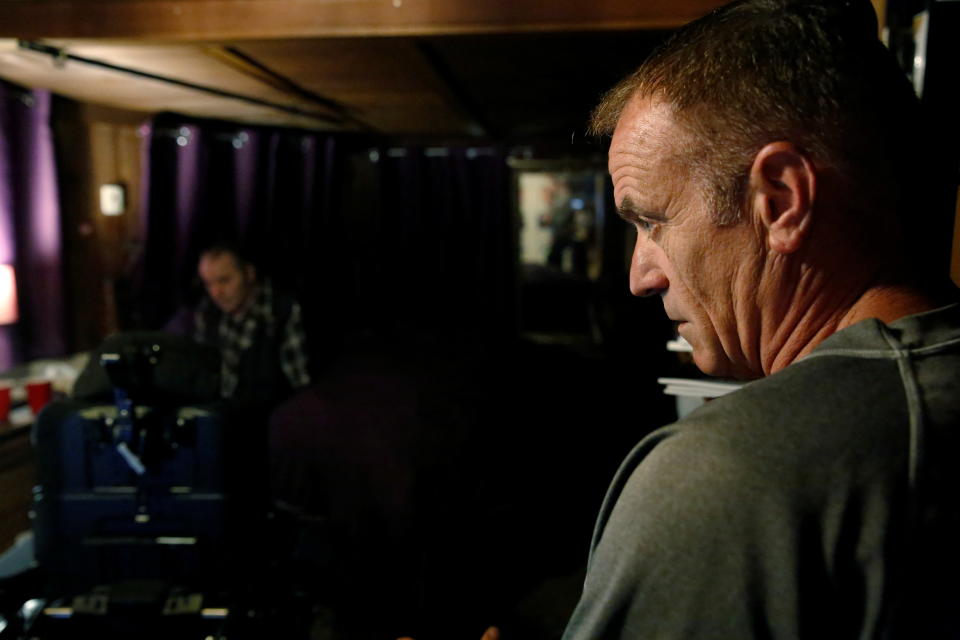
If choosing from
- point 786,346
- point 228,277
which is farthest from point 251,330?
point 786,346

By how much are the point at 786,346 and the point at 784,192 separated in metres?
0.17

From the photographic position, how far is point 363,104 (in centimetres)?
370

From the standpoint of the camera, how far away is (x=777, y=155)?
59cm

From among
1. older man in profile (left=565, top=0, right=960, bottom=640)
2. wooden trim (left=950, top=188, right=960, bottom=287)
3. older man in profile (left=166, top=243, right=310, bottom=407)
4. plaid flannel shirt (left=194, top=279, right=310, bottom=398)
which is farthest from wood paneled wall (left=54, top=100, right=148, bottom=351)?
wooden trim (left=950, top=188, right=960, bottom=287)

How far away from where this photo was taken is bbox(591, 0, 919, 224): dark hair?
59 cm

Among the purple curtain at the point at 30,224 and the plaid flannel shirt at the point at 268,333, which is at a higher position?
the purple curtain at the point at 30,224

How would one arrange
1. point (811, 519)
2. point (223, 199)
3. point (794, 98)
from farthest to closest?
point (223, 199)
point (794, 98)
point (811, 519)

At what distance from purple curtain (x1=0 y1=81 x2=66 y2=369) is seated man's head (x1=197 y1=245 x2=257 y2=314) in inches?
30.4

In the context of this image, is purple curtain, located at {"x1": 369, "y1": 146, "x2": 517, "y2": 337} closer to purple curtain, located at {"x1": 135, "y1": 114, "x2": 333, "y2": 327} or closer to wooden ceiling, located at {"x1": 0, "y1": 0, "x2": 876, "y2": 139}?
purple curtain, located at {"x1": 135, "y1": 114, "x2": 333, "y2": 327}

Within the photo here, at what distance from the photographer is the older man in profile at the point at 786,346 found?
18.5 inches

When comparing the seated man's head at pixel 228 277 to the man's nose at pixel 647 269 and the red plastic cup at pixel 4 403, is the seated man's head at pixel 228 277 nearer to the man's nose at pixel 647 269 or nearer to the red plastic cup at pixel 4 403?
the red plastic cup at pixel 4 403

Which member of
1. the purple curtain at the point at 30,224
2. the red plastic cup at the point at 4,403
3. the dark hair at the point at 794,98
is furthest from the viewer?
the purple curtain at the point at 30,224

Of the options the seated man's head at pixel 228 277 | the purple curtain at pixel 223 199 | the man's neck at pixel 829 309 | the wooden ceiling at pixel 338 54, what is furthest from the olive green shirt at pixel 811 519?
the purple curtain at pixel 223 199

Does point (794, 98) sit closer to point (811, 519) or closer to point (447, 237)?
point (811, 519)
